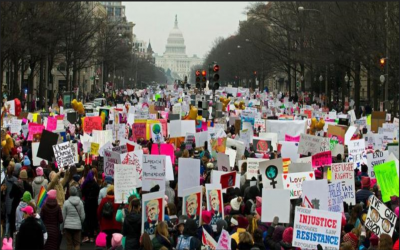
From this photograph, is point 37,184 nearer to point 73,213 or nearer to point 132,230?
point 73,213

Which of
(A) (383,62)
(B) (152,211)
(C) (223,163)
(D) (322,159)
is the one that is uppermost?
(A) (383,62)

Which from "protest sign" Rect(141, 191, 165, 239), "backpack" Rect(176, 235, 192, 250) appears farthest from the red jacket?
"backpack" Rect(176, 235, 192, 250)

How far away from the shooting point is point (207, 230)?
13.0 m

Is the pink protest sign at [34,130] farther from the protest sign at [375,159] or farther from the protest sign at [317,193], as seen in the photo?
the protest sign at [317,193]

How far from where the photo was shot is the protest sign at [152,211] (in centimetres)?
1324

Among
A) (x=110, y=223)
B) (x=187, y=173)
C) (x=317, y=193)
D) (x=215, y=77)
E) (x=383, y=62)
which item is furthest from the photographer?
(x=383, y=62)

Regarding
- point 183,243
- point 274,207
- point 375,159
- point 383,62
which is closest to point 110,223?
point 274,207

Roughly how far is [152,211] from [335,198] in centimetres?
273

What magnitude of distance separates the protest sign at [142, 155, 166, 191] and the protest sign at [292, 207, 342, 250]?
4.65 meters

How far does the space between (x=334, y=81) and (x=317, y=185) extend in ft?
207

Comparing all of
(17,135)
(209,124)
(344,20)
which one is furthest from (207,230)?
(344,20)

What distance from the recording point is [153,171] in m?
A: 16.7

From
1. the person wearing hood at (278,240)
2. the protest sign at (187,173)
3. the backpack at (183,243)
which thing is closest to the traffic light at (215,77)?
the protest sign at (187,173)

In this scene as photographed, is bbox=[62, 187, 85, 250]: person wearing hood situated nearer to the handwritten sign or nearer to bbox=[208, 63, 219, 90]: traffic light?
the handwritten sign
